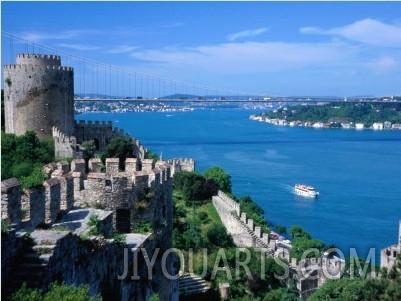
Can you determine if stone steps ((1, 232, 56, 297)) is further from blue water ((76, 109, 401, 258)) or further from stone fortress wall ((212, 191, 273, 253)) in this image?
blue water ((76, 109, 401, 258))

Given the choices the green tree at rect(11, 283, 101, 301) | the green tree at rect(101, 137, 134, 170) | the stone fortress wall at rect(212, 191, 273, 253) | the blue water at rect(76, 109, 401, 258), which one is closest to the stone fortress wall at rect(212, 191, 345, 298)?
the stone fortress wall at rect(212, 191, 273, 253)

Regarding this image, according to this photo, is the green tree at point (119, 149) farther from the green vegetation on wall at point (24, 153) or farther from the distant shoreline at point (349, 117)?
the distant shoreline at point (349, 117)

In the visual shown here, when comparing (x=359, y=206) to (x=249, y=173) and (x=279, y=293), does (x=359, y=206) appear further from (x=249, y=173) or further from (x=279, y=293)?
(x=279, y=293)

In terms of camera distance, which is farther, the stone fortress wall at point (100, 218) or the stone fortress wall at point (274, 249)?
Result: the stone fortress wall at point (274, 249)

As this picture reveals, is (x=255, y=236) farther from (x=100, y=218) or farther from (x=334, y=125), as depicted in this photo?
(x=334, y=125)

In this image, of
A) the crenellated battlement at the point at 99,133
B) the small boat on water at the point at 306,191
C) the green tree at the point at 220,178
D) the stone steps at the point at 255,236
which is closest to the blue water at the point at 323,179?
the small boat on water at the point at 306,191

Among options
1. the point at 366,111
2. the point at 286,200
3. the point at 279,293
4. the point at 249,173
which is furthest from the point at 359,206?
the point at 366,111
